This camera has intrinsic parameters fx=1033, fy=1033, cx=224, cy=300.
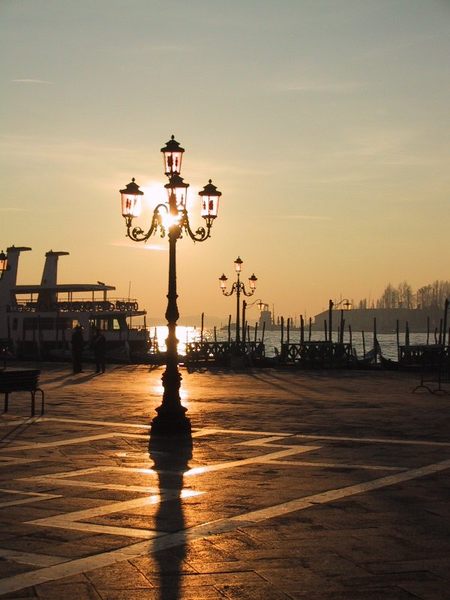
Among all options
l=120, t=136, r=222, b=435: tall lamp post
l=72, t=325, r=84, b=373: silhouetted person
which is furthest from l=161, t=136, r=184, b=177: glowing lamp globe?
l=72, t=325, r=84, b=373: silhouetted person

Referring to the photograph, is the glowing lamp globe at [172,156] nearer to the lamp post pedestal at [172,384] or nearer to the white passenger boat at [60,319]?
the lamp post pedestal at [172,384]

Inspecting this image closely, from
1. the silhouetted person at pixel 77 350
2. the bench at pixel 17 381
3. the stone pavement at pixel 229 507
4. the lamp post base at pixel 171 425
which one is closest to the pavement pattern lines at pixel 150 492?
the stone pavement at pixel 229 507

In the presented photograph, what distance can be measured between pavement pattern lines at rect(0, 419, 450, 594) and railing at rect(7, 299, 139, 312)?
46922mm

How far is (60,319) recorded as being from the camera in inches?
2344

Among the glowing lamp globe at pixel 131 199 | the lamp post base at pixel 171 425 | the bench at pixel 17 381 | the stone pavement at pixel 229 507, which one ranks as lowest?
the stone pavement at pixel 229 507

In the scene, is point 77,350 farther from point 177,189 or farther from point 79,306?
point 79,306

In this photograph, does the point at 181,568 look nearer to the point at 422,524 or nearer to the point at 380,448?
the point at 422,524

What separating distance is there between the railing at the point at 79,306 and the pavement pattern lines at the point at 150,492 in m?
46.9

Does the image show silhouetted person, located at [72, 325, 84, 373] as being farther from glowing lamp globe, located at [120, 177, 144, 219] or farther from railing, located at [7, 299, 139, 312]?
railing, located at [7, 299, 139, 312]

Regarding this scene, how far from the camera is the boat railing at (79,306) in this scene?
6066 cm

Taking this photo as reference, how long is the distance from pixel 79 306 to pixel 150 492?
52.2 m

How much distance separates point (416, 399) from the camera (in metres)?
20.4

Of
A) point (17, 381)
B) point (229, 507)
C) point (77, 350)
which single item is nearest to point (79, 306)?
point (77, 350)

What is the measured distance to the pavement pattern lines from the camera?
6.53 m
